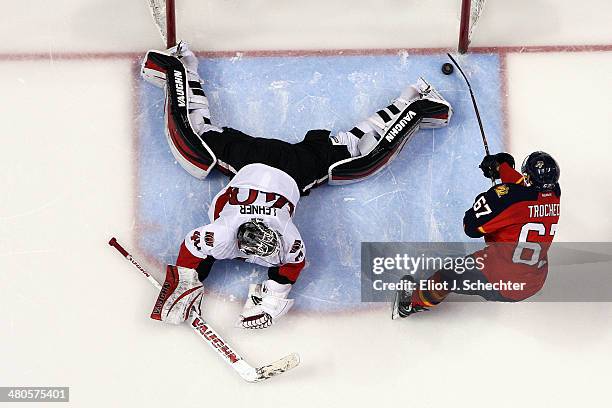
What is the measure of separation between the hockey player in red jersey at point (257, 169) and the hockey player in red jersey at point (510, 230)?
55cm

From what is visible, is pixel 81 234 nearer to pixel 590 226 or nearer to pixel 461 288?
pixel 461 288

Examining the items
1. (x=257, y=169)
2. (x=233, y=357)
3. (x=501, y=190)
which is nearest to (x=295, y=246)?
(x=257, y=169)

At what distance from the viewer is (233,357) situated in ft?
15.5

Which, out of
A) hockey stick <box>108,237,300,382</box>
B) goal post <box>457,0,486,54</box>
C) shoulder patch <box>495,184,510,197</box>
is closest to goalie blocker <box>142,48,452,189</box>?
goal post <box>457,0,486,54</box>

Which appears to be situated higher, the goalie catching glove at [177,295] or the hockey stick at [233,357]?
the goalie catching glove at [177,295]

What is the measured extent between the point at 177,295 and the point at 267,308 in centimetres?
41

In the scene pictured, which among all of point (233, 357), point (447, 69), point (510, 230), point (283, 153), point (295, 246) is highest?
point (447, 69)

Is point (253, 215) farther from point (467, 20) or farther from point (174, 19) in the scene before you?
point (467, 20)

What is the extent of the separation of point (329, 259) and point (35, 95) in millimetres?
1675

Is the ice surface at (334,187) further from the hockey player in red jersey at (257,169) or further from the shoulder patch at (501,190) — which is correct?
the shoulder patch at (501,190)

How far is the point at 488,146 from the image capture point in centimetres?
515

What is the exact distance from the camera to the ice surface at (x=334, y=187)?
4969 millimetres

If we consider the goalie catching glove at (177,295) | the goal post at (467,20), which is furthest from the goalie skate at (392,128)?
the goalie catching glove at (177,295)

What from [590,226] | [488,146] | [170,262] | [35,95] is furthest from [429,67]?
[35,95]
